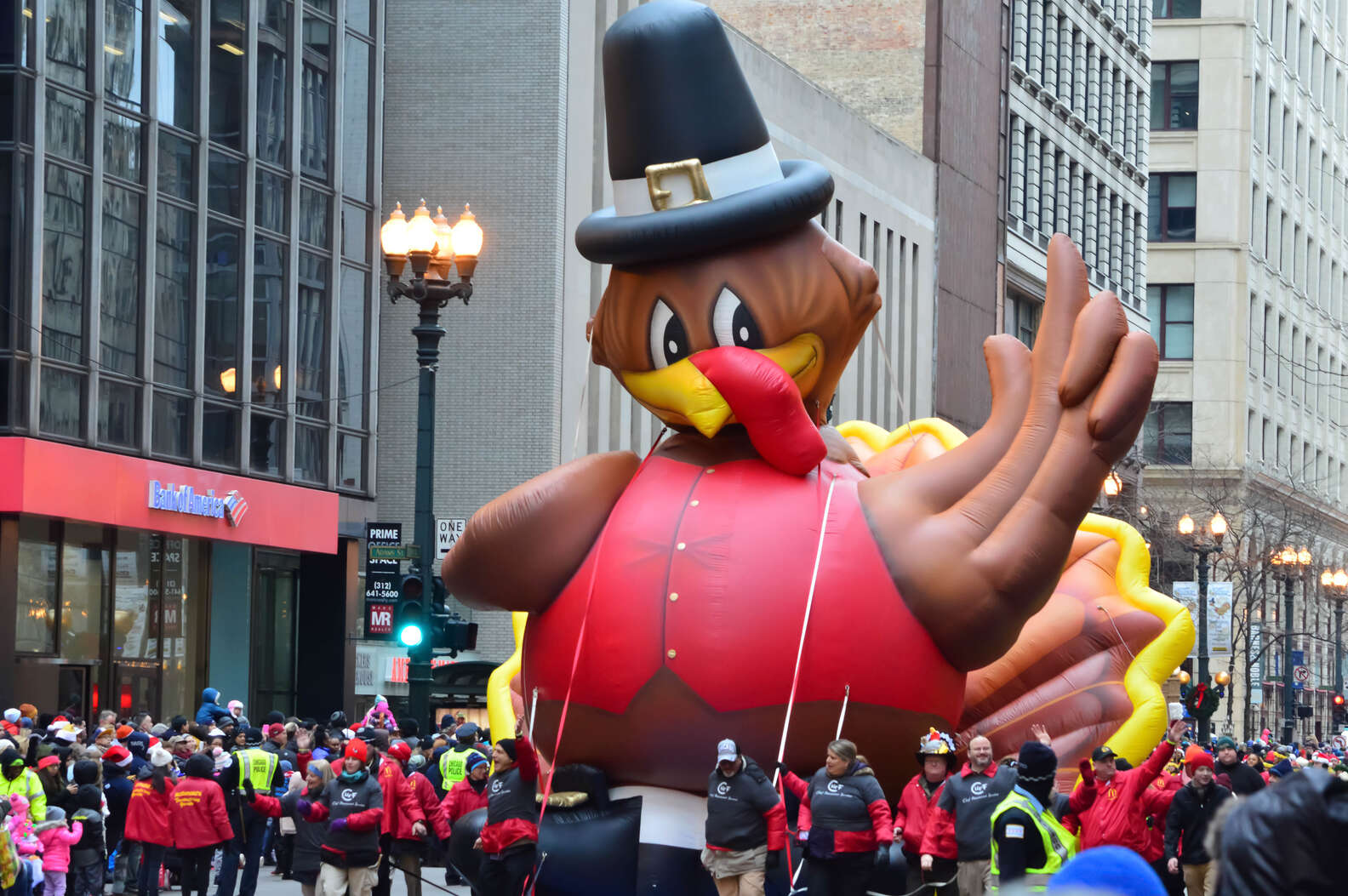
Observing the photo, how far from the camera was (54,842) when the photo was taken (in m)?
14.4

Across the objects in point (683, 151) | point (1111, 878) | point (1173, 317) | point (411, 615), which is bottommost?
point (411, 615)

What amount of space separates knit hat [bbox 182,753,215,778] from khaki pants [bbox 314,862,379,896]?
157cm

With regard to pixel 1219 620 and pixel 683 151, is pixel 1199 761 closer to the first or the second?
pixel 683 151

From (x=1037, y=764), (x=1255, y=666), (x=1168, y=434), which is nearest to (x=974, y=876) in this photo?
(x=1037, y=764)

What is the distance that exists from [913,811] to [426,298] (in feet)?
20.3

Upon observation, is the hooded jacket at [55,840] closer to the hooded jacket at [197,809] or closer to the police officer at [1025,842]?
the hooded jacket at [197,809]

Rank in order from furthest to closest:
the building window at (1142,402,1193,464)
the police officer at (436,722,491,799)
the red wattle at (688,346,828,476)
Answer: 1. the building window at (1142,402,1193,464)
2. the police officer at (436,722,491,799)
3. the red wattle at (688,346,828,476)

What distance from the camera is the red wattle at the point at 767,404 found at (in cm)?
1116

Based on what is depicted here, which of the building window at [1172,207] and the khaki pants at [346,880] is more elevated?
the building window at [1172,207]

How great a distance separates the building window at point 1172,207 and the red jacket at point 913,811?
2392 inches

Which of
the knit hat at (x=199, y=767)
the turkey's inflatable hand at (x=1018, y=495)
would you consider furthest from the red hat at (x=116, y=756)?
the turkey's inflatable hand at (x=1018, y=495)

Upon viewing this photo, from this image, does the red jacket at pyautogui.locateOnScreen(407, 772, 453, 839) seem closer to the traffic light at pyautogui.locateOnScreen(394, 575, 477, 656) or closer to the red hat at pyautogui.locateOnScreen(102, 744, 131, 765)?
the traffic light at pyautogui.locateOnScreen(394, 575, 477, 656)

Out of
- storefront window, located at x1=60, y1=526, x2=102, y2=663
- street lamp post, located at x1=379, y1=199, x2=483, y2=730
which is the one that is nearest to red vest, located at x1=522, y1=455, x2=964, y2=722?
street lamp post, located at x1=379, y1=199, x2=483, y2=730

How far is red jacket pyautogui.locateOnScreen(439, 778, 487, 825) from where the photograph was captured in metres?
14.9
